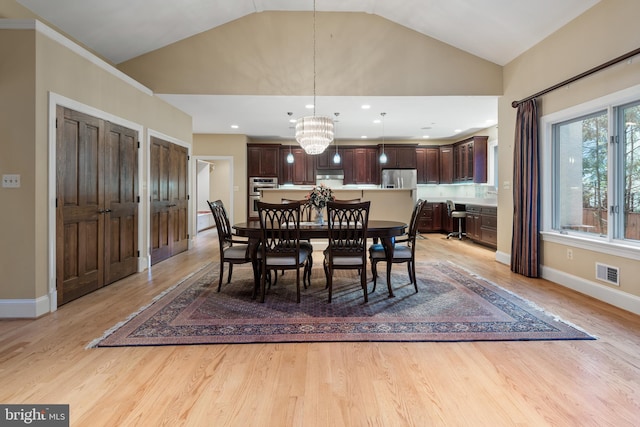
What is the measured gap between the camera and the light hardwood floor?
1.52 meters

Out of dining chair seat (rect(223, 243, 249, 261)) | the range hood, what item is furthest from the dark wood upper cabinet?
dining chair seat (rect(223, 243, 249, 261))

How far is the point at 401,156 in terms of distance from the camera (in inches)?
348

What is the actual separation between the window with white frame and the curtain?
0.57ft

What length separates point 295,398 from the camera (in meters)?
1.66

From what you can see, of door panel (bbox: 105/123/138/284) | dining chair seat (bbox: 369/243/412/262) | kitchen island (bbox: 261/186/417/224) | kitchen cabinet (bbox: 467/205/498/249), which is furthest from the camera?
kitchen island (bbox: 261/186/417/224)

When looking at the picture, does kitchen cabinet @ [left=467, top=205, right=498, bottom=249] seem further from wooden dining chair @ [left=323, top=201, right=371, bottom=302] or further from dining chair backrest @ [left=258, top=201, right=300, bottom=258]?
dining chair backrest @ [left=258, top=201, right=300, bottom=258]

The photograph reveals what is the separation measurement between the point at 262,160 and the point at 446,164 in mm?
4971

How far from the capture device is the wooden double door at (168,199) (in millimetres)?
4832

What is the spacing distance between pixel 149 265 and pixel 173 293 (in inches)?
59.5

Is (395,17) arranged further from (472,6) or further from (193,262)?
(193,262)

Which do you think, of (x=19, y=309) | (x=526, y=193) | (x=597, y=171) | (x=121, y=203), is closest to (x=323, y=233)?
(x=121, y=203)

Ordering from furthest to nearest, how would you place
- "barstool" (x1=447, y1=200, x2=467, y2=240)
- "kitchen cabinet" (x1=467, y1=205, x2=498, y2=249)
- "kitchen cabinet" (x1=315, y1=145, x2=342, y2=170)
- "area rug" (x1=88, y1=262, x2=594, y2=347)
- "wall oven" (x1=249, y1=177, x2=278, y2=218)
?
1. "kitchen cabinet" (x1=315, y1=145, x2=342, y2=170)
2. "wall oven" (x1=249, y1=177, x2=278, y2=218)
3. "barstool" (x1=447, y1=200, x2=467, y2=240)
4. "kitchen cabinet" (x1=467, y1=205, x2=498, y2=249)
5. "area rug" (x1=88, y1=262, x2=594, y2=347)

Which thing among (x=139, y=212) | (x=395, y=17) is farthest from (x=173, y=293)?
(x=395, y=17)

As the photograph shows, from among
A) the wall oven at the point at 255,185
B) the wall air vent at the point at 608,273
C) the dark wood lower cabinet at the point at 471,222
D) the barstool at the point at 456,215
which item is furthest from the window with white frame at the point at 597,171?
the wall oven at the point at 255,185
